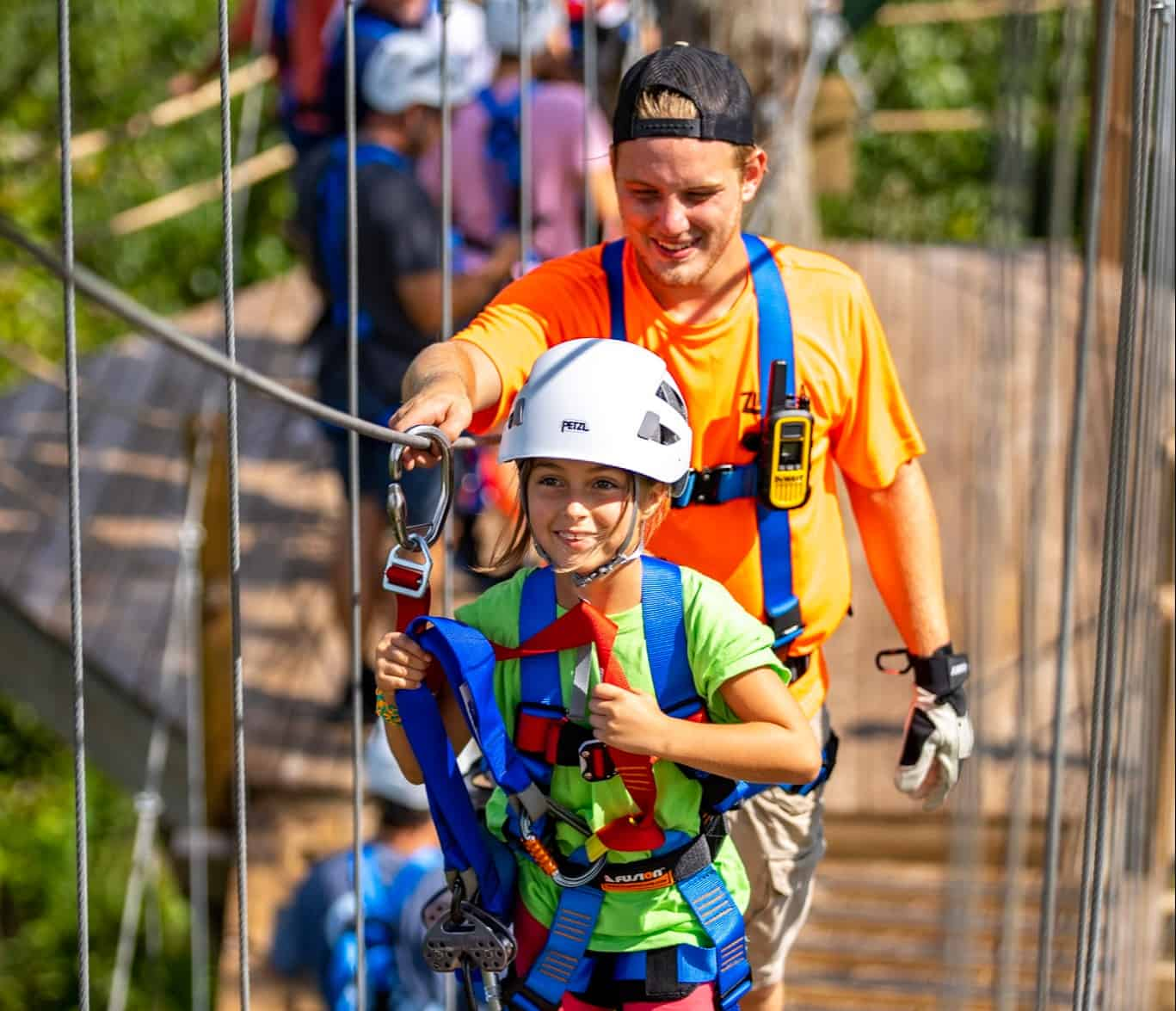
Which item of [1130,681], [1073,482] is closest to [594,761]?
[1073,482]

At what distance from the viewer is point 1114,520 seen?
1997 mm

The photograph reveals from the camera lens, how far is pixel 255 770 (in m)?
4.68

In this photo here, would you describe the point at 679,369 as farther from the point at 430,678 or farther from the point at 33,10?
the point at 33,10

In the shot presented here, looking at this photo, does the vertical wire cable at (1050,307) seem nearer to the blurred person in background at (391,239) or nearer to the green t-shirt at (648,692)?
the blurred person in background at (391,239)

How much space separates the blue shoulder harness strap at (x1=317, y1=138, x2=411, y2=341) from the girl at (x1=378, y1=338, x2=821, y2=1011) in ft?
6.73

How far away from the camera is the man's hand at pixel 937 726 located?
228 centimetres

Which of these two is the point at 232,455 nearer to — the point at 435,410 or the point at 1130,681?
the point at 435,410

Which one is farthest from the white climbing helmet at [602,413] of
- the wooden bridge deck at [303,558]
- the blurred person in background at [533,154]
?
the wooden bridge deck at [303,558]

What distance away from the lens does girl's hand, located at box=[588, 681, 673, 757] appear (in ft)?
5.83

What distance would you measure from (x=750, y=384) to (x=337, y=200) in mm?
1947

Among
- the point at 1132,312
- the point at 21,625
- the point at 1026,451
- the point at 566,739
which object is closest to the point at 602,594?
the point at 566,739

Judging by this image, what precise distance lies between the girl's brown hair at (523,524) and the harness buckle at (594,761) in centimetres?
22

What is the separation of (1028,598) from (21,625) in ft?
9.85

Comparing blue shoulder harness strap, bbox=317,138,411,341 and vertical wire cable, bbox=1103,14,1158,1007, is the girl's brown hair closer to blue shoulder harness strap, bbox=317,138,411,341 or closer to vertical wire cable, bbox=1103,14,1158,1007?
vertical wire cable, bbox=1103,14,1158,1007
